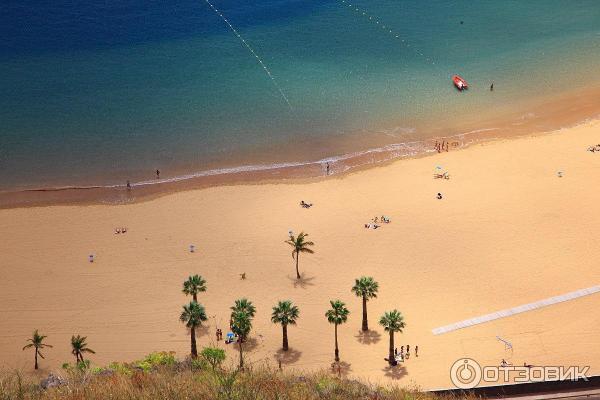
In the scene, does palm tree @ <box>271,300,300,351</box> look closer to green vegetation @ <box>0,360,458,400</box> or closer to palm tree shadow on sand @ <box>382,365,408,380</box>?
palm tree shadow on sand @ <box>382,365,408,380</box>

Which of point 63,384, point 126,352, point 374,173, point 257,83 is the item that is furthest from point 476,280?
point 257,83

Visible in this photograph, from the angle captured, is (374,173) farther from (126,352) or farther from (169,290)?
(126,352)

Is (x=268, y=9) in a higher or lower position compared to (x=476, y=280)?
higher

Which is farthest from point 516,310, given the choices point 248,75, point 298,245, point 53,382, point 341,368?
point 248,75

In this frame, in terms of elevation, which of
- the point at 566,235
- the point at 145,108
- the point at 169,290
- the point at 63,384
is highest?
the point at 145,108

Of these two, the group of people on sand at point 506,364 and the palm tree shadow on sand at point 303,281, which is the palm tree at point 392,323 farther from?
the palm tree shadow on sand at point 303,281

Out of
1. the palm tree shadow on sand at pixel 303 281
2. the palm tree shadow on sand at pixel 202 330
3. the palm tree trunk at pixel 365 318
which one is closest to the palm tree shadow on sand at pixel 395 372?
the palm tree trunk at pixel 365 318

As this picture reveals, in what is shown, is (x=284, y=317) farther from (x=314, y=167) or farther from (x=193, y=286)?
(x=314, y=167)

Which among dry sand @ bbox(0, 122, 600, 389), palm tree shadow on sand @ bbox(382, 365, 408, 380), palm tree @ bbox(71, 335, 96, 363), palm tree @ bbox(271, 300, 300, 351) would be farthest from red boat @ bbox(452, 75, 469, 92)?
palm tree @ bbox(71, 335, 96, 363)
